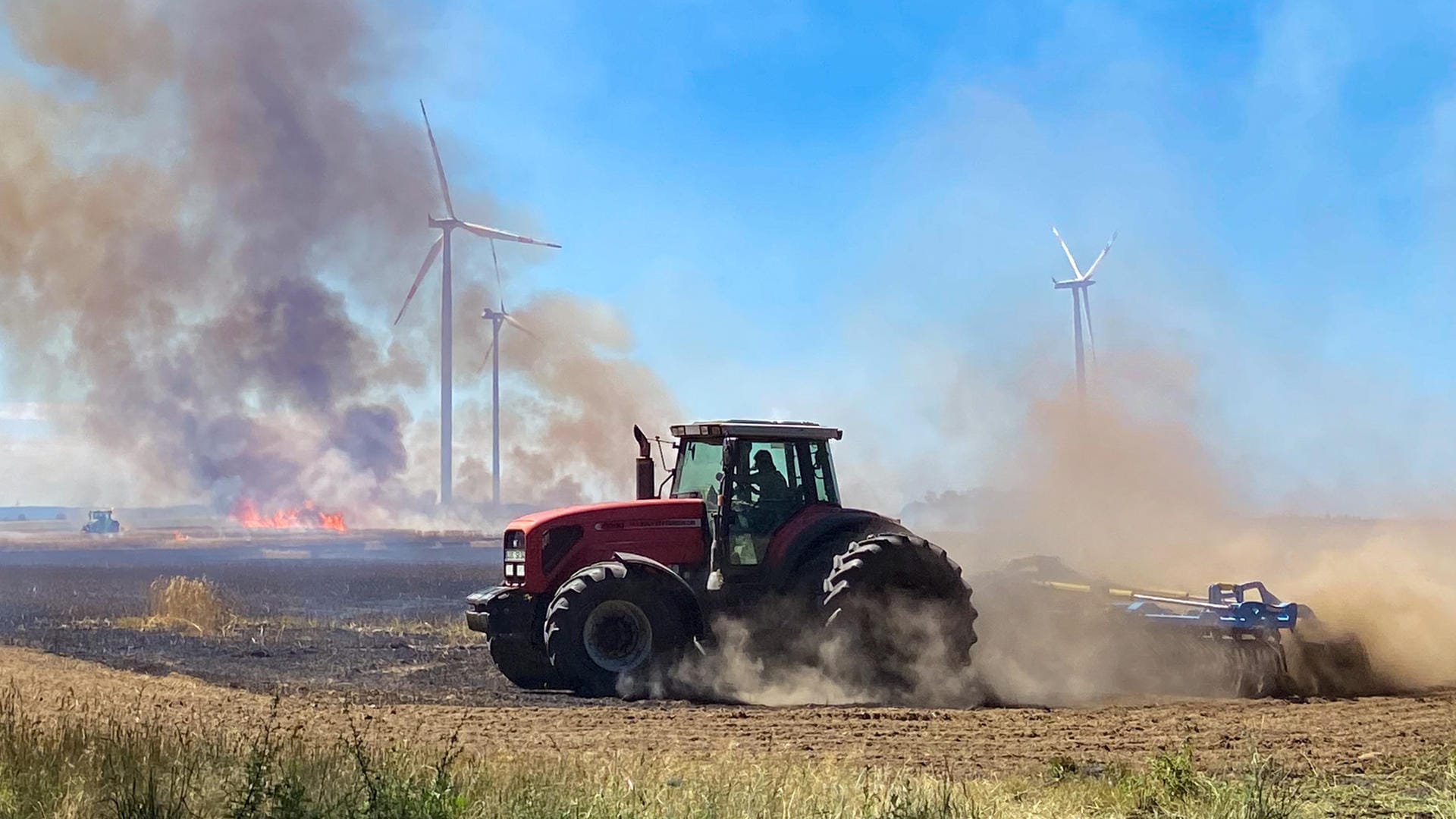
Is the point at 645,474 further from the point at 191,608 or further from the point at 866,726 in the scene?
the point at 191,608

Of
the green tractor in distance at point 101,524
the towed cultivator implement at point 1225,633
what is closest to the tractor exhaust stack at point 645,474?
the towed cultivator implement at point 1225,633

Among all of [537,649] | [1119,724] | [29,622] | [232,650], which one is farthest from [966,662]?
[29,622]

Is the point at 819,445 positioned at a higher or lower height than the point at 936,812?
higher

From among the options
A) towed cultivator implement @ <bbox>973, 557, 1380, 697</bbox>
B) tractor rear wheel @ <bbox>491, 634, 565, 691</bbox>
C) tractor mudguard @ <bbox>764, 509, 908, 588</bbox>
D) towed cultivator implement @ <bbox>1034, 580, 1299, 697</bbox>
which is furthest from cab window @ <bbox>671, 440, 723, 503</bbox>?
towed cultivator implement @ <bbox>1034, 580, 1299, 697</bbox>

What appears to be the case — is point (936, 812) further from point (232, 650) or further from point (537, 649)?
point (232, 650)

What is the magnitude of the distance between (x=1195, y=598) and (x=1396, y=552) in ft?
21.5

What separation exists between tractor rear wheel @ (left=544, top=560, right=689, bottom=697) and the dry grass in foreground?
501cm

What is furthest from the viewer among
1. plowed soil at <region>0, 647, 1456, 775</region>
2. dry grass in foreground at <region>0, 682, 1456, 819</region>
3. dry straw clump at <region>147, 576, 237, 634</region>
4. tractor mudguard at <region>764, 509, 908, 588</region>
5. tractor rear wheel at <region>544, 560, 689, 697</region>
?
dry straw clump at <region>147, 576, 237, 634</region>

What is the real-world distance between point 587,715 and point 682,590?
2278 mm

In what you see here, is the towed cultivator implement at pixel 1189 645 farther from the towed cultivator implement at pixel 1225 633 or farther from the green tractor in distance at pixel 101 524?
the green tractor in distance at pixel 101 524

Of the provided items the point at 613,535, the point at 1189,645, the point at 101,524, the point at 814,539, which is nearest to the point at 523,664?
the point at 613,535

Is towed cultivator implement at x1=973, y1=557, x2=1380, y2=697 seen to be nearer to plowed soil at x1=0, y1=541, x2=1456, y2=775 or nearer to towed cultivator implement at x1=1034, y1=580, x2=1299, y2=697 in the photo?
towed cultivator implement at x1=1034, y1=580, x2=1299, y2=697

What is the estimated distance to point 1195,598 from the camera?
17.1m

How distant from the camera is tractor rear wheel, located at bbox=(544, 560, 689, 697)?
1539cm
